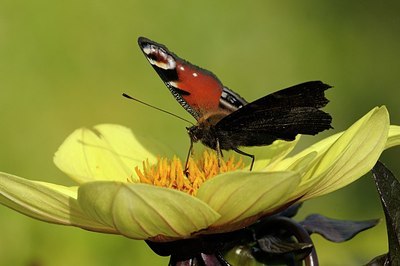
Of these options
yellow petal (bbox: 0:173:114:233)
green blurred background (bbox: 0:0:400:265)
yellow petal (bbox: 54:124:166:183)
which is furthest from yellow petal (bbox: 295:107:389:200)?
green blurred background (bbox: 0:0:400:265)

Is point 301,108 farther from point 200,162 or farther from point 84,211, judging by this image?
point 84,211

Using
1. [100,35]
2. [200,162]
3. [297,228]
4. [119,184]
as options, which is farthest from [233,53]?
[119,184]

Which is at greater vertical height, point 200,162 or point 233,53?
point 233,53

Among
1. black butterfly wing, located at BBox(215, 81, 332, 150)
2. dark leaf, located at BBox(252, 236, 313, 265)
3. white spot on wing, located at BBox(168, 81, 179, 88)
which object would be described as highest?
white spot on wing, located at BBox(168, 81, 179, 88)

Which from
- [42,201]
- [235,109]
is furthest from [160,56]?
[42,201]

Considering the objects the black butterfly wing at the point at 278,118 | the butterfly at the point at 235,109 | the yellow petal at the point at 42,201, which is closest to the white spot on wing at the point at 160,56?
the butterfly at the point at 235,109

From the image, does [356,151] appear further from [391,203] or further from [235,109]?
[235,109]

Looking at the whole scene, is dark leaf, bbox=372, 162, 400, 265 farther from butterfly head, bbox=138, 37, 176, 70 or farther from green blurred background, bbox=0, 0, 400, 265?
green blurred background, bbox=0, 0, 400, 265
